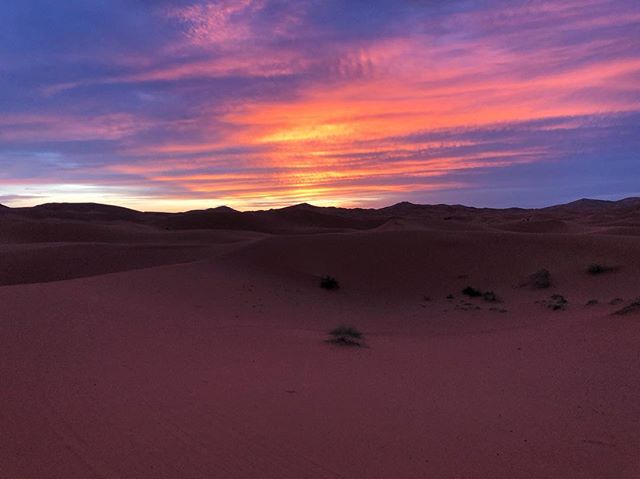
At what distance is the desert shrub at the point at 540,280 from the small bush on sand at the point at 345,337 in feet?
35.8

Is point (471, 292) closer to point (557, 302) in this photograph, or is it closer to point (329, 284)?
point (557, 302)

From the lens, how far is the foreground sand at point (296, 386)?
5.14 m

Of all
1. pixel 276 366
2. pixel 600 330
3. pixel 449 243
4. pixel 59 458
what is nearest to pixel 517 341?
pixel 600 330

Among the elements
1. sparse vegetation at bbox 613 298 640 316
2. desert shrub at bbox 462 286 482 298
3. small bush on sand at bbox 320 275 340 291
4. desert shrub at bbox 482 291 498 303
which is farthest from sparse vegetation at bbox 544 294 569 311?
small bush on sand at bbox 320 275 340 291

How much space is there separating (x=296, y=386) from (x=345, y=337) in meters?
3.48

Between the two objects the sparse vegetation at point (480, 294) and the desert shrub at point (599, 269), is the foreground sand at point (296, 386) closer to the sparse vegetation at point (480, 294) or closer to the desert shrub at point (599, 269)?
the sparse vegetation at point (480, 294)

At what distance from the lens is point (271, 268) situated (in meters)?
21.8

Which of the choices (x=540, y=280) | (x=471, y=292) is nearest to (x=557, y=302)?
(x=471, y=292)

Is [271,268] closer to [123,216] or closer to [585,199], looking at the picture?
[123,216]

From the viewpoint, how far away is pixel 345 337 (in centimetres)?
1066

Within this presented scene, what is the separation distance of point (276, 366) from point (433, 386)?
7.32ft

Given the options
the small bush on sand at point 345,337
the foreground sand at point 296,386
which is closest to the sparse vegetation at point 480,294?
the foreground sand at point 296,386

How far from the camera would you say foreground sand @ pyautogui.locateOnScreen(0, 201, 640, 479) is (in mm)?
5137

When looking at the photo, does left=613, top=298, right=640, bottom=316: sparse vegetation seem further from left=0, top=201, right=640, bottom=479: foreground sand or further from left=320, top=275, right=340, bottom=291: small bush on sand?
left=320, top=275, right=340, bottom=291: small bush on sand
